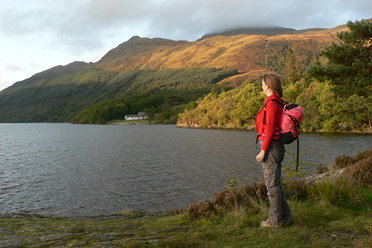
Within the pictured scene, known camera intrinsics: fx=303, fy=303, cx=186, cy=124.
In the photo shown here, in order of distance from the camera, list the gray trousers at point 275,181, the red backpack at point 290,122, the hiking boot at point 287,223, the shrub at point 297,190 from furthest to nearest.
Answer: the shrub at point 297,190 → the hiking boot at point 287,223 → the gray trousers at point 275,181 → the red backpack at point 290,122

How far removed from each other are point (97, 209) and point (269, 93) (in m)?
13.5

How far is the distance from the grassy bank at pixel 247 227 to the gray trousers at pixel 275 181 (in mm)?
322

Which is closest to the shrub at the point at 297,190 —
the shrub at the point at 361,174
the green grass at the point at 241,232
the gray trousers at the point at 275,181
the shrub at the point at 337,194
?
the shrub at the point at 337,194

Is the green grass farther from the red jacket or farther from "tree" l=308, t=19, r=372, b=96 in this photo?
"tree" l=308, t=19, r=372, b=96

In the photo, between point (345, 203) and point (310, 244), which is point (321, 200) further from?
point (310, 244)

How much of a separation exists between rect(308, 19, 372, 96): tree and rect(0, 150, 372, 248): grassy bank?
10936mm

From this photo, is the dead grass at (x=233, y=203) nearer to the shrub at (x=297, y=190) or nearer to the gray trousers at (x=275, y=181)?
the shrub at (x=297, y=190)

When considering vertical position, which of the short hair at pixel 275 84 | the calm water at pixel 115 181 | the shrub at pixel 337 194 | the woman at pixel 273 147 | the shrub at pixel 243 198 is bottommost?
the calm water at pixel 115 181

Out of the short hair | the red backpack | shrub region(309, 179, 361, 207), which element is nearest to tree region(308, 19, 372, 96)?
shrub region(309, 179, 361, 207)

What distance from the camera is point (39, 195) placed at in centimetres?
2100

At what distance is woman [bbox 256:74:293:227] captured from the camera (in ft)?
23.1

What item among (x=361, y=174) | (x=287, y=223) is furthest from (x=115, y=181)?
(x=287, y=223)

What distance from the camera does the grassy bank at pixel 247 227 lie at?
663cm

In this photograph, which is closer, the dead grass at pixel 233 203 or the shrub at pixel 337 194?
the shrub at pixel 337 194
